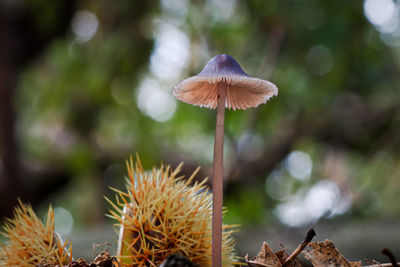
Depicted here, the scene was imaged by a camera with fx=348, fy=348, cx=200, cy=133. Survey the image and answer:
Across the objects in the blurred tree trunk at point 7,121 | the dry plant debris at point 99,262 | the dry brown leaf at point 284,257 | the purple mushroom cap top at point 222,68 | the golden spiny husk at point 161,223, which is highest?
the blurred tree trunk at point 7,121

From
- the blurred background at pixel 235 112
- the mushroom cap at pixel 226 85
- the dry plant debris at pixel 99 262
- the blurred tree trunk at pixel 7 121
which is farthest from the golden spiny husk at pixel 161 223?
the blurred tree trunk at pixel 7 121

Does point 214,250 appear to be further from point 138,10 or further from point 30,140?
point 30,140

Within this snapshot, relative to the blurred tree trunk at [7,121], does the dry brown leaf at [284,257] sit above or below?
below

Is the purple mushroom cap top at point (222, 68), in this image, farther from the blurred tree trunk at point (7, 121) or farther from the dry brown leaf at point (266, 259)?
the blurred tree trunk at point (7, 121)

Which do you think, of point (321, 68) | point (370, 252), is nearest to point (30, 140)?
point (321, 68)

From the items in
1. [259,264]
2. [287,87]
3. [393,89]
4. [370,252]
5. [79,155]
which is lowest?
[259,264]

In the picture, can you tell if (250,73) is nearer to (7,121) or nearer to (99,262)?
(7,121)
